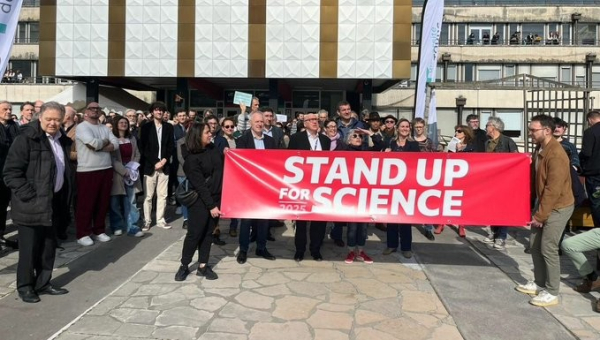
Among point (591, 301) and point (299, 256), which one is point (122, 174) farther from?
point (591, 301)

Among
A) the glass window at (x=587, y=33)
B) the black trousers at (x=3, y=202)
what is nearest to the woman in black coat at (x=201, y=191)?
the black trousers at (x=3, y=202)

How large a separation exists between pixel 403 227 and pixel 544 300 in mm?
2109

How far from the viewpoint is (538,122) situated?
4977mm

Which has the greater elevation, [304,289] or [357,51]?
[357,51]

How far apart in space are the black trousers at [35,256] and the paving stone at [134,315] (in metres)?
1.02

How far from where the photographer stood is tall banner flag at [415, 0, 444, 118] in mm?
11898

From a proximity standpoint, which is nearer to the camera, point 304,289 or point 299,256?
point 304,289

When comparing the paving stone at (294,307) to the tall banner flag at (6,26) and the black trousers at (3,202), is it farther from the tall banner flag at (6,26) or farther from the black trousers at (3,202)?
the black trousers at (3,202)

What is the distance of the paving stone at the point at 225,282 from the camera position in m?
5.33

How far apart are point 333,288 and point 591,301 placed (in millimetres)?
2756

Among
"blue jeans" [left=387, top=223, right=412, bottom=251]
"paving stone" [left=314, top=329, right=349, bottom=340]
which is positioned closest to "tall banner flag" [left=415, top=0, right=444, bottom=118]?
"blue jeans" [left=387, top=223, right=412, bottom=251]

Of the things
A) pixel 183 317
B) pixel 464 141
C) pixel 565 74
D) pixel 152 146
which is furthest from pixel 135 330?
pixel 565 74

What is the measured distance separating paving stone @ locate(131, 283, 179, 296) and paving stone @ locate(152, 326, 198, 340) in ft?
3.04

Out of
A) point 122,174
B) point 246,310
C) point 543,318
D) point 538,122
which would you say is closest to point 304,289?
point 246,310
